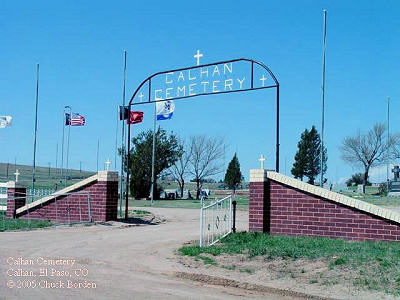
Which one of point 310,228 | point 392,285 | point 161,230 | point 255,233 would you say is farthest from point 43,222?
point 392,285

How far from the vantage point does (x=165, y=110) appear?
3216 cm

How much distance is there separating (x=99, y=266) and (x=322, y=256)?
15.1 feet

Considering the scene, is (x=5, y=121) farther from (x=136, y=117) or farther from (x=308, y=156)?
(x=308, y=156)

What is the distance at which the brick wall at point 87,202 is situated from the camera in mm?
20062

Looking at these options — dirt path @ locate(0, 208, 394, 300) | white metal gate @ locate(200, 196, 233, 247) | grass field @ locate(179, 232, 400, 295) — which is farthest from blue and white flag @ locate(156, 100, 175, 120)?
grass field @ locate(179, 232, 400, 295)

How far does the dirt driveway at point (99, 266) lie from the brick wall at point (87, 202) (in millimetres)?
1971

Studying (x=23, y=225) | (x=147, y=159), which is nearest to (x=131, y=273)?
(x=23, y=225)

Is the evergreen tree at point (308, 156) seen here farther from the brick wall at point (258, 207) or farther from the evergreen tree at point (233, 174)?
the brick wall at point (258, 207)

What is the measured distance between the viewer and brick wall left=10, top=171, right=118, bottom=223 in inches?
790

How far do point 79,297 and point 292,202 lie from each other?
26.3ft

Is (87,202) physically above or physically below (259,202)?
below

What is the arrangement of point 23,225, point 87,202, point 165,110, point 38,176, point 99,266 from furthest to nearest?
point 38,176 → point 165,110 → point 87,202 → point 23,225 → point 99,266

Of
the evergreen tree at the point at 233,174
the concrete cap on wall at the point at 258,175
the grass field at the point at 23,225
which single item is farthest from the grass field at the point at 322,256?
the evergreen tree at the point at 233,174

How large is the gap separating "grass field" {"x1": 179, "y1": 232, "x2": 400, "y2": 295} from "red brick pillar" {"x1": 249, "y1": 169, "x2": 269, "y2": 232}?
639mm
